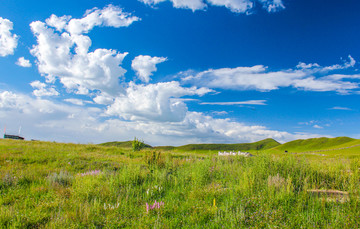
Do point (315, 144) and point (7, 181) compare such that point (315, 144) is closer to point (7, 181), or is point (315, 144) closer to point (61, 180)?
point (61, 180)

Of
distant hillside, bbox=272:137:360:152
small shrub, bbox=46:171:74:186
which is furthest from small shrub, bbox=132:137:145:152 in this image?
distant hillside, bbox=272:137:360:152

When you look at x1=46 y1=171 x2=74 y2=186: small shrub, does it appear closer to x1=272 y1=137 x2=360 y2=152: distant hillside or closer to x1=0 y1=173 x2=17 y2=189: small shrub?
x1=0 y1=173 x2=17 y2=189: small shrub

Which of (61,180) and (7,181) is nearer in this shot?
(7,181)

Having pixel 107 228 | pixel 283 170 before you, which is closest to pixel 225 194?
pixel 283 170

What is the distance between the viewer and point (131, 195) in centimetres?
630

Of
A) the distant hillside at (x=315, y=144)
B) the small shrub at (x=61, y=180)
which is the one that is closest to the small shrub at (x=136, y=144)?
the small shrub at (x=61, y=180)

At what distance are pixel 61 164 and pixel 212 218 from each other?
35.2 ft

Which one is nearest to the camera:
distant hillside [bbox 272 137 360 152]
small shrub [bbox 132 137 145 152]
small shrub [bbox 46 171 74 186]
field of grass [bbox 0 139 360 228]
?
field of grass [bbox 0 139 360 228]

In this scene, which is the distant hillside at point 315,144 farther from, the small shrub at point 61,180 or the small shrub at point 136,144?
the small shrub at point 61,180

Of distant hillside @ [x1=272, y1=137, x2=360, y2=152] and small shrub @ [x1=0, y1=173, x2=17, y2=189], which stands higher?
distant hillside @ [x1=272, y1=137, x2=360, y2=152]

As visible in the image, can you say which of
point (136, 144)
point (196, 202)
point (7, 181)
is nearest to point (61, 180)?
point (7, 181)

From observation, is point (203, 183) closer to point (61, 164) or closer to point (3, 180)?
point (3, 180)

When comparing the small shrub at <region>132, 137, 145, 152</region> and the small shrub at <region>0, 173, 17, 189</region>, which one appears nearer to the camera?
the small shrub at <region>0, 173, 17, 189</region>

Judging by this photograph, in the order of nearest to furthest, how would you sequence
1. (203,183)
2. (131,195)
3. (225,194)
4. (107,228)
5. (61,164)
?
(107,228) → (225,194) → (131,195) → (203,183) → (61,164)
